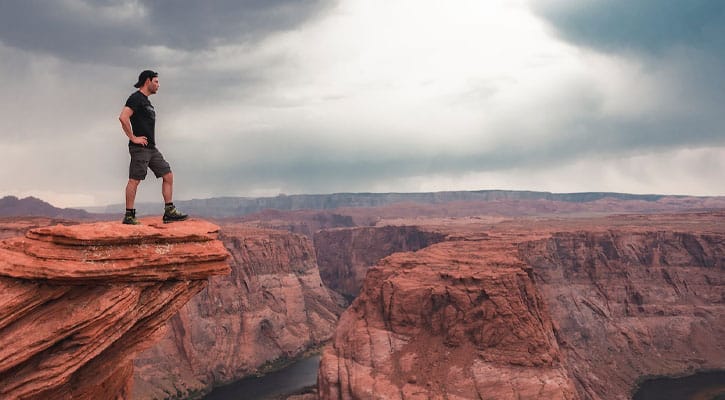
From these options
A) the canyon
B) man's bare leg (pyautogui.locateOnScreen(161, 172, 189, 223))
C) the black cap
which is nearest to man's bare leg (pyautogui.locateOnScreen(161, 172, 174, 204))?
man's bare leg (pyautogui.locateOnScreen(161, 172, 189, 223))

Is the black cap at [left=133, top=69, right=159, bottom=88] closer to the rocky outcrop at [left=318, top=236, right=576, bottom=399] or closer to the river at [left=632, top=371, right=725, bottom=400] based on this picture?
the rocky outcrop at [left=318, top=236, right=576, bottom=399]

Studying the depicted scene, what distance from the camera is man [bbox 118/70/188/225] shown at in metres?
12.4

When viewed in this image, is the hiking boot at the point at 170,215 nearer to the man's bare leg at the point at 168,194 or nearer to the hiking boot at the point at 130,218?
the man's bare leg at the point at 168,194

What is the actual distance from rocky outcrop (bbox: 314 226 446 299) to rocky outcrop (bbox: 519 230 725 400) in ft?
172

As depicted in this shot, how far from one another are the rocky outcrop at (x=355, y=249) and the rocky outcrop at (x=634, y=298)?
52436 millimetres

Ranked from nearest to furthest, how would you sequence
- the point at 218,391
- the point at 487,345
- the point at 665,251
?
the point at 487,345
the point at 218,391
the point at 665,251

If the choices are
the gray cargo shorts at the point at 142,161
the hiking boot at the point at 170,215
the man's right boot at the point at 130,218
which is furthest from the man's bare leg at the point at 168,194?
the man's right boot at the point at 130,218

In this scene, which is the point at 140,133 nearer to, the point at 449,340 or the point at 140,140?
the point at 140,140

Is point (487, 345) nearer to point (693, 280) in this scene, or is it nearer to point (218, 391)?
point (218, 391)

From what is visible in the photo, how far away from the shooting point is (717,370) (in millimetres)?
80438

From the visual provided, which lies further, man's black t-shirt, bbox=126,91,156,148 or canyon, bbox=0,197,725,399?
canyon, bbox=0,197,725,399

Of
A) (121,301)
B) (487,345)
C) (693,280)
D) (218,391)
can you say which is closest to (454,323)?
(487,345)

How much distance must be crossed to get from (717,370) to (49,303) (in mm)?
103544

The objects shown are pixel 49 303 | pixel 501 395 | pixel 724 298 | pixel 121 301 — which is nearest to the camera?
pixel 49 303
